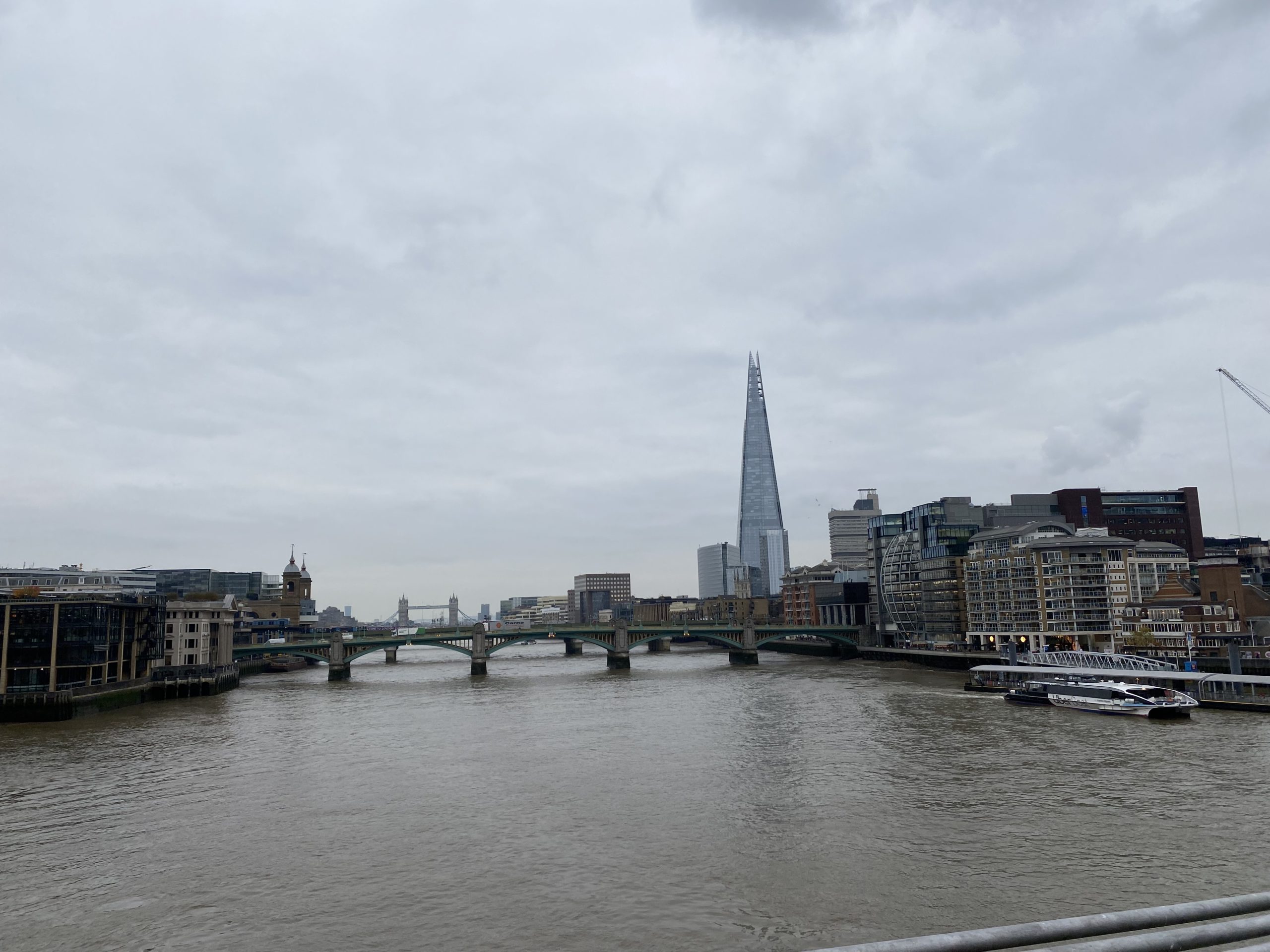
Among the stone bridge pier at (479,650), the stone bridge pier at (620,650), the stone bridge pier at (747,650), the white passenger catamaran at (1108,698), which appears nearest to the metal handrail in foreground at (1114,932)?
the white passenger catamaran at (1108,698)

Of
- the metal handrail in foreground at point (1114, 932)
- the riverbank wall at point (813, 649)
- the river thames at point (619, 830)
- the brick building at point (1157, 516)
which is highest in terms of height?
the brick building at point (1157, 516)

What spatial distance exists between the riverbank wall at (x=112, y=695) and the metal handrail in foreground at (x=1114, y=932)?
84.5 metres

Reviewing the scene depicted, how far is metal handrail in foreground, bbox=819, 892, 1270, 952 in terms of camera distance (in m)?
9.38

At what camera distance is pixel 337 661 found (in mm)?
125312

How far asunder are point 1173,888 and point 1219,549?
179 m

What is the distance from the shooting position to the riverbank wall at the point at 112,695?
243ft

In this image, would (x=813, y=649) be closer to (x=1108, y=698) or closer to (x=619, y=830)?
(x=1108, y=698)

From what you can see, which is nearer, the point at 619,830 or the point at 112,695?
the point at 619,830

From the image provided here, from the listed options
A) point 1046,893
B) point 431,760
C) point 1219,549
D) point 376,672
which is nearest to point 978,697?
point 431,760

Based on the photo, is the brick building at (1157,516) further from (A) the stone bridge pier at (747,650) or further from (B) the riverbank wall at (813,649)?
(A) the stone bridge pier at (747,650)

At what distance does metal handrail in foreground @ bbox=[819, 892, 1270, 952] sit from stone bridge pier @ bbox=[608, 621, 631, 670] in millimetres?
127597

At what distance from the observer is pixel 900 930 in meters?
23.0

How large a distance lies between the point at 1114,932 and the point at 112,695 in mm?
94103

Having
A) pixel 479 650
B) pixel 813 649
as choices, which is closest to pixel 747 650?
pixel 813 649
